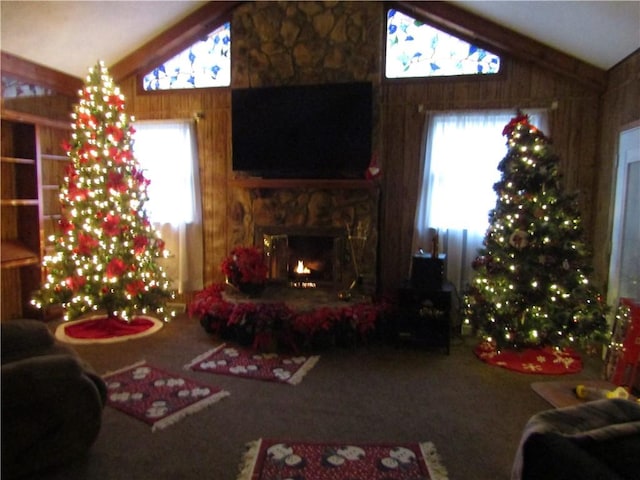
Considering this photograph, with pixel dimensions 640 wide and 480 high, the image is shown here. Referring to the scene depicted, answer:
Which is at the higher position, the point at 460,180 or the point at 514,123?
the point at 514,123

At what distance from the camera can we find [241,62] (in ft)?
15.2

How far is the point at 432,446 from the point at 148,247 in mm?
3306

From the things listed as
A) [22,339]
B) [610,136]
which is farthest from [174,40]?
[610,136]

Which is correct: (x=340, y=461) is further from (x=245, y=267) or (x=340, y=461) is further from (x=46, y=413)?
(x=245, y=267)

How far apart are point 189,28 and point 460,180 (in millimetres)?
3267

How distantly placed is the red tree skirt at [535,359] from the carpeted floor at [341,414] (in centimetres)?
10

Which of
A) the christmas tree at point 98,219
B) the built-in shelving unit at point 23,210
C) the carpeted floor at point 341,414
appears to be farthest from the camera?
the built-in shelving unit at point 23,210

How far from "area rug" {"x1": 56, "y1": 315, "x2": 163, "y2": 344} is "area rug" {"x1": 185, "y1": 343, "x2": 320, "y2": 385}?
960 millimetres

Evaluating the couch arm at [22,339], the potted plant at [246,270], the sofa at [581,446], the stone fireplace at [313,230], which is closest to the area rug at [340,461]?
the sofa at [581,446]

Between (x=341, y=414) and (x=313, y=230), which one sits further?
(x=313, y=230)

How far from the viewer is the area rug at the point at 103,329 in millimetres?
4035

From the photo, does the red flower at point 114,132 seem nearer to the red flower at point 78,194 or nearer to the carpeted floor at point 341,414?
the red flower at point 78,194

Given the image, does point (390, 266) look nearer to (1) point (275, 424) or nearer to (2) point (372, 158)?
(2) point (372, 158)

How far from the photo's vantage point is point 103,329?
14.0ft
